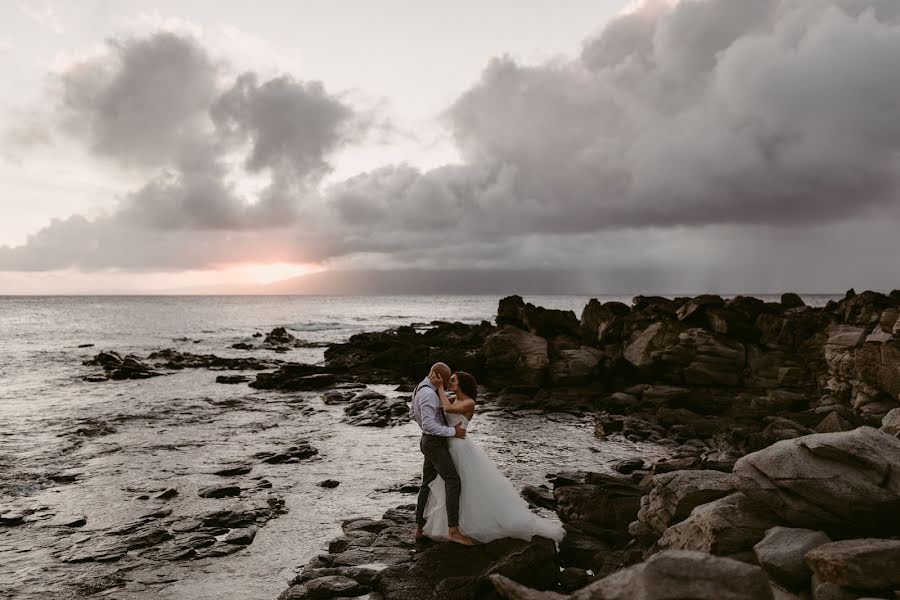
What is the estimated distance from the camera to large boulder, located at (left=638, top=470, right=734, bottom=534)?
10.3 m

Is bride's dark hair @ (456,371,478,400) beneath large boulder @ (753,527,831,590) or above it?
above

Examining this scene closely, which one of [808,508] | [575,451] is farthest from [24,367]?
[808,508]

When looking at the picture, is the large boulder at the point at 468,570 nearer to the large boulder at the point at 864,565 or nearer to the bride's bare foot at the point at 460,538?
the bride's bare foot at the point at 460,538

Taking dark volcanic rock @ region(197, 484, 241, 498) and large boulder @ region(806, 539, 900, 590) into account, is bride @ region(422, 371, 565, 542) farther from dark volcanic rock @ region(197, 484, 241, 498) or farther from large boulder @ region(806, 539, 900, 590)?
dark volcanic rock @ region(197, 484, 241, 498)

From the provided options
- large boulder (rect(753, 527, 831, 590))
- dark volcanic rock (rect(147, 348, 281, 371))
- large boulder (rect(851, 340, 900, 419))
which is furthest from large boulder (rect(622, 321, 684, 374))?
dark volcanic rock (rect(147, 348, 281, 371))

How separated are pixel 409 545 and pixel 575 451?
409 inches

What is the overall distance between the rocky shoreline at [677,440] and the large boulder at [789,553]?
24mm

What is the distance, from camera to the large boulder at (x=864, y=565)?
6004 millimetres

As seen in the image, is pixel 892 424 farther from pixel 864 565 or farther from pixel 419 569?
pixel 419 569

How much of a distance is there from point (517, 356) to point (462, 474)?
80.4 ft

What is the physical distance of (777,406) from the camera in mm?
24891

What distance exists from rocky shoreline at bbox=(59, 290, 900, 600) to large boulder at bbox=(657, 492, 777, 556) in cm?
3

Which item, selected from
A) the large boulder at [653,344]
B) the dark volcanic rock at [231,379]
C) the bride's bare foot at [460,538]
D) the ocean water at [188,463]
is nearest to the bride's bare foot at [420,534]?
the bride's bare foot at [460,538]

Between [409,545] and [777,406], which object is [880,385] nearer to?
[777,406]
